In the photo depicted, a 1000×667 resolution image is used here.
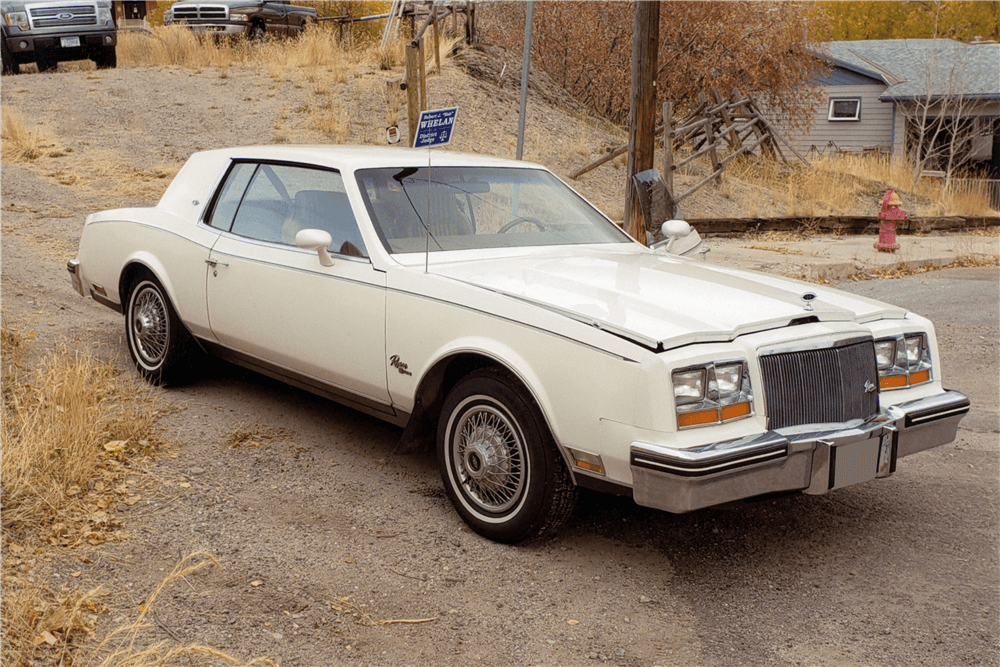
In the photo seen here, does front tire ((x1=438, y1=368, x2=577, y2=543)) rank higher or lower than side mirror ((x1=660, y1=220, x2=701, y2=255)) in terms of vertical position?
lower

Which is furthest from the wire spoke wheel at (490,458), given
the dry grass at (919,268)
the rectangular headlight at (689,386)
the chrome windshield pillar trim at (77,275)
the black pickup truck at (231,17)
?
the black pickup truck at (231,17)

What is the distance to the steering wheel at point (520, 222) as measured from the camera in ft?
16.0

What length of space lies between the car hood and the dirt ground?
38.1 inches

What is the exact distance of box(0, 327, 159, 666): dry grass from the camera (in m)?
3.04

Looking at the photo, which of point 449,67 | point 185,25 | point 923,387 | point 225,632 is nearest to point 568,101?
point 449,67

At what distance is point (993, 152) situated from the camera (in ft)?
99.4

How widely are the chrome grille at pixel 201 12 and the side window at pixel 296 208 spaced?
55.5ft

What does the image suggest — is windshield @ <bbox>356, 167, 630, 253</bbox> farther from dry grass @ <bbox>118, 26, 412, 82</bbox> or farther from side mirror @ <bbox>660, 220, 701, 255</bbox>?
dry grass @ <bbox>118, 26, 412, 82</bbox>

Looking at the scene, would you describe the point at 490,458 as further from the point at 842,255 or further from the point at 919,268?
the point at 919,268

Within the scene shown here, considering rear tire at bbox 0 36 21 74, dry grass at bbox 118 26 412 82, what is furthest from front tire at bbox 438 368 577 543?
rear tire at bbox 0 36 21 74

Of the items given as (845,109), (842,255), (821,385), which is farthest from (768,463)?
(845,109)

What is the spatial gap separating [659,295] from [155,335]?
3448mm

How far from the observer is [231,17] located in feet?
67.4

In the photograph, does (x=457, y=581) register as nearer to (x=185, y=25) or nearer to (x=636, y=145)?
(x=636, y=145)
